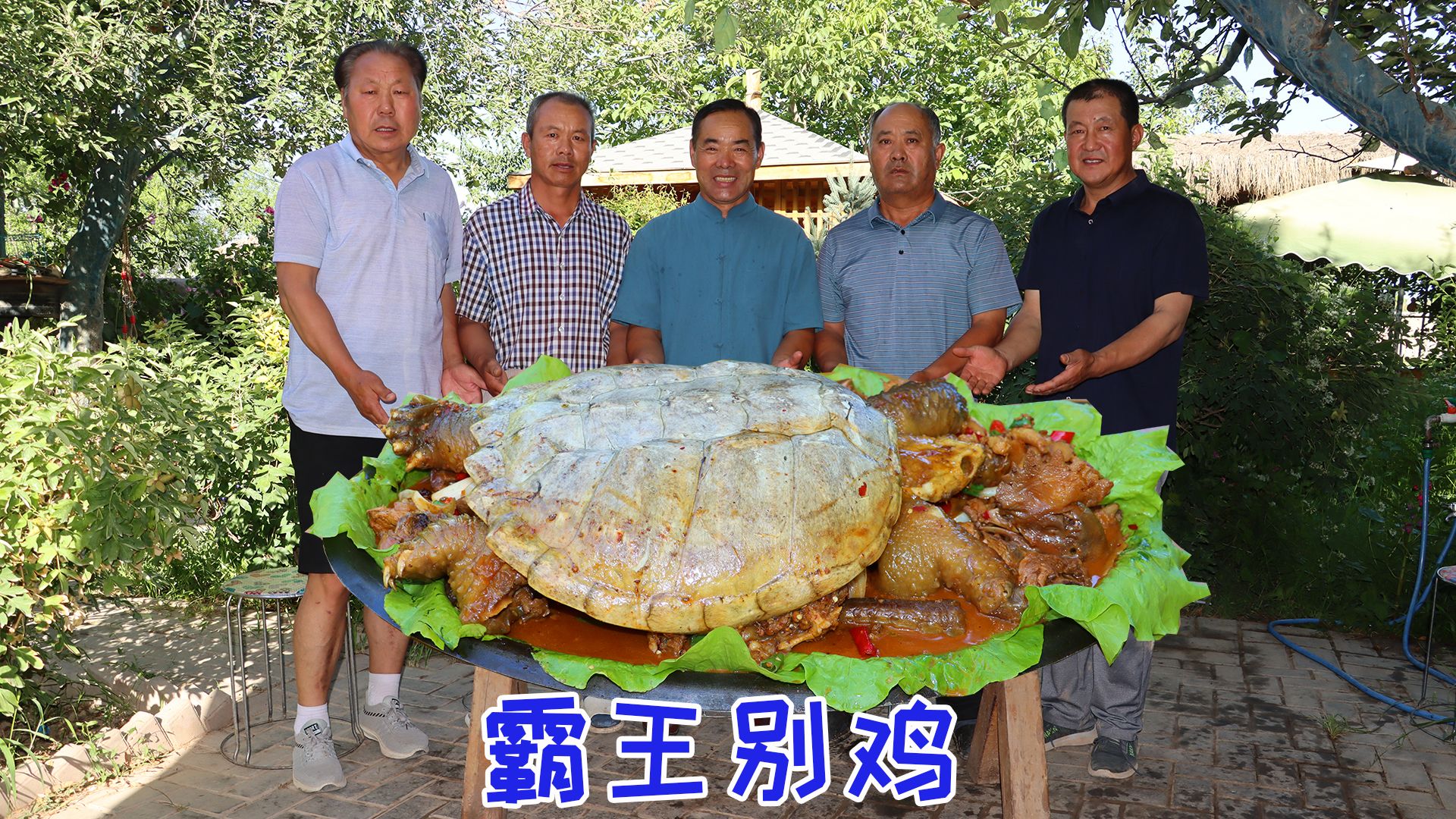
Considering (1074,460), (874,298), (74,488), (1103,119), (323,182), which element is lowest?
(74,488)

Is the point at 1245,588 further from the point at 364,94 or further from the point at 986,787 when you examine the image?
the point at 364,94

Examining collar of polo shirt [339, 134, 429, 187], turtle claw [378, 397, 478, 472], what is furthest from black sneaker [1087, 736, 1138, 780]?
collar of polo shirt [339, 134, 429, 187]

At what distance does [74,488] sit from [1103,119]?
14.0ft

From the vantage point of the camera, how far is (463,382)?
3695 millimetres

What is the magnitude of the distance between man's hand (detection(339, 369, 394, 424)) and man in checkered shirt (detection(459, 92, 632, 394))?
697 mm

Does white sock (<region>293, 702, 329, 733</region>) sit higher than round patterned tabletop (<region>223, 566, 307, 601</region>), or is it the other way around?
round patterned tabletop (<region>223, 566, 307, 601</region>)

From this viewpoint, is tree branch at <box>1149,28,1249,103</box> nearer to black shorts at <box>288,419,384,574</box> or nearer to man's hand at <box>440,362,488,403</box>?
man's hand at <box>440,362,488,403</box>

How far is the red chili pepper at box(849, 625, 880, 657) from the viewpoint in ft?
7.02

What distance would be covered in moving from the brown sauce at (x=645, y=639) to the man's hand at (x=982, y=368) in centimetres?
118

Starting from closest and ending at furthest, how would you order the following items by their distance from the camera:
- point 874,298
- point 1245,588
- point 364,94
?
point 364,94, point 874,298, point 1245,588

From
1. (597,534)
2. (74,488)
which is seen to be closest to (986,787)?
(597,534)

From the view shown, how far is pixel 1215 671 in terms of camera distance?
5262 mm

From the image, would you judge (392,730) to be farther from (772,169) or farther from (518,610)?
(772,169)

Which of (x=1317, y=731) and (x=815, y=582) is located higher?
(x=815, y=582)
